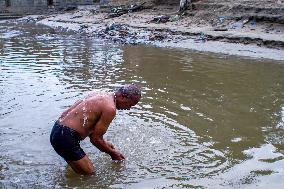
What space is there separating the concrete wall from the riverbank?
11851 mm

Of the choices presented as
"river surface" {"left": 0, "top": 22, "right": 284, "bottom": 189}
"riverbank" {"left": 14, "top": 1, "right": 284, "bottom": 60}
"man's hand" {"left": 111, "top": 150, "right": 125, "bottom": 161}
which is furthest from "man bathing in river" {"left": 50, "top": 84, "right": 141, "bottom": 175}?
"riverbank" {"left": 14, "top": 1, "right": 284, "bottom": 60}

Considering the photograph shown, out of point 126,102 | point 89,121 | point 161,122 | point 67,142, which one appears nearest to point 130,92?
point 126,102

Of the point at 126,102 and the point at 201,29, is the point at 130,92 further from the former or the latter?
the point at 201,29

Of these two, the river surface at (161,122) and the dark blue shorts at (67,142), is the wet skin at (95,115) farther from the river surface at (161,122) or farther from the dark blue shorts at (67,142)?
the river surface at (161,122)

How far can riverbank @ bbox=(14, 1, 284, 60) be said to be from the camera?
15.5 meters

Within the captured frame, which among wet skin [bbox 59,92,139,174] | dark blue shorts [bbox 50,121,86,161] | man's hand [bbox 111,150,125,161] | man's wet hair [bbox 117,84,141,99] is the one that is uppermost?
man's wet hair [bbox 117,84,141,99]

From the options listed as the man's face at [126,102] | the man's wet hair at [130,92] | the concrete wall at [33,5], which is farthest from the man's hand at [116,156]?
the concrete wall at [33,5]

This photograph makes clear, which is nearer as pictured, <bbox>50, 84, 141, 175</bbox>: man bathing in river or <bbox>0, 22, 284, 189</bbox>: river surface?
<bbox>50, 84, 141, 175</bbox>: man bathing in river

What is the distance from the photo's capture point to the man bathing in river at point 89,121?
191 inches

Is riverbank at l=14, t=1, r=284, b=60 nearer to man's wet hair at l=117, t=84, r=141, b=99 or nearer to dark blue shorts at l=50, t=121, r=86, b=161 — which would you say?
man's wet hair at l=117, t=84, r=141, b=99

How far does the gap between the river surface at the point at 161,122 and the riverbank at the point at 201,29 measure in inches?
70.6

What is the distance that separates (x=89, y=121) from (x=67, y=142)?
34cm

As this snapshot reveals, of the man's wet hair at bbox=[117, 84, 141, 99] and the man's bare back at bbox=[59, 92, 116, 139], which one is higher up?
the man's wet hair at bbox=[117, 84, 141, 99]

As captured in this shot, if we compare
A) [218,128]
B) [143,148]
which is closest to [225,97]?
[218,128]
